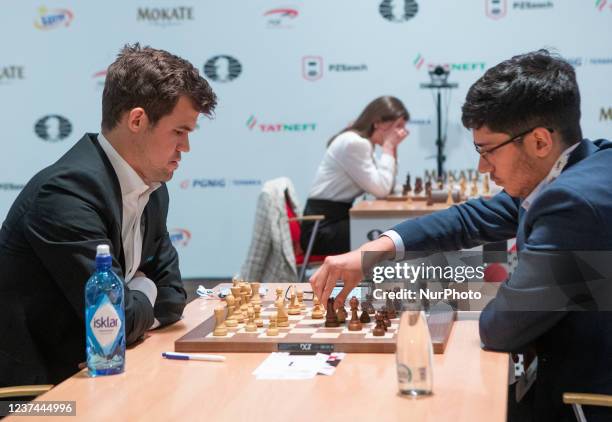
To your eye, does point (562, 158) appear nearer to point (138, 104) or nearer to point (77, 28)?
point (138, 104)

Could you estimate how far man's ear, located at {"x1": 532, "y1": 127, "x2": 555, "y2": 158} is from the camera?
2.06m

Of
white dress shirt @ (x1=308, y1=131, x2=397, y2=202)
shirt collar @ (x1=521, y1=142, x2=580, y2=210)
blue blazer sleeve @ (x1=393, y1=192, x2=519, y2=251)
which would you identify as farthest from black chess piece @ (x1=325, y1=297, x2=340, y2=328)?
white dress shirt @ (x1=308, y1=131, x2=397, y2=202)

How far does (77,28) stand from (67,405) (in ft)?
21.0

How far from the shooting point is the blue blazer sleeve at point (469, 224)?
253 centimetres

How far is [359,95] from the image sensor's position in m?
7.32

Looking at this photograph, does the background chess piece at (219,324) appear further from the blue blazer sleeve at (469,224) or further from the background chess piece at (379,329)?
the blue blazer sleeve at (469,224)

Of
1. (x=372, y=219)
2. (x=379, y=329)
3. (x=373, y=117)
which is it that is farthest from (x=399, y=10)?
(x=379, y=329)

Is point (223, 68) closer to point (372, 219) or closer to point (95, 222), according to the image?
point (372, 219)

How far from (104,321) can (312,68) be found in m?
5.76

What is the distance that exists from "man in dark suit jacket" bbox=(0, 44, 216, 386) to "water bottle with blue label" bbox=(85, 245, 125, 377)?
0.24 metres

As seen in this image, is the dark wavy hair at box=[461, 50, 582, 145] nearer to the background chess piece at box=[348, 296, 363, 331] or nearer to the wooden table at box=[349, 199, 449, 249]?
the background chess piece at box=[348, 296, 363, 331]

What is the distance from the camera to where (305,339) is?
78.3 inches

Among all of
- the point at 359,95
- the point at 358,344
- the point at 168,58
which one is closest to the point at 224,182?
the point at 359,95

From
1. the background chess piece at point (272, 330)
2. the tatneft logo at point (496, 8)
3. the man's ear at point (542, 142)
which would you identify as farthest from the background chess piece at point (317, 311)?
the tatneft logo at point (496, 8)
